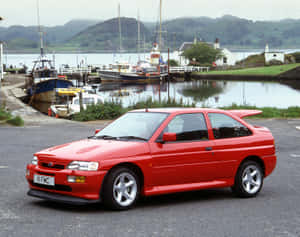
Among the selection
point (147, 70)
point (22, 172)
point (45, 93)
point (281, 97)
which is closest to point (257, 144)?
point (22, 172)

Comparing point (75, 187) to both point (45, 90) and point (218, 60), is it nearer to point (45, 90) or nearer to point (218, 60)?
point (45, 90)

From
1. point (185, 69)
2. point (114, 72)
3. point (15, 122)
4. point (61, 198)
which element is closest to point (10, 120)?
point (15, 122)

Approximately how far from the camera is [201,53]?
132 metres

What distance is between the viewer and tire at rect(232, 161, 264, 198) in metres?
9.57

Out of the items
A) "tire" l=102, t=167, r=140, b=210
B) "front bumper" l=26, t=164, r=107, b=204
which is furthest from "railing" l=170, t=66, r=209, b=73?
"front bumper" l=26, t=164, r=107, b=204

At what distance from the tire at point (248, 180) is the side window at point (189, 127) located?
38.4 inches

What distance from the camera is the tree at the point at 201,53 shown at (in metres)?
131

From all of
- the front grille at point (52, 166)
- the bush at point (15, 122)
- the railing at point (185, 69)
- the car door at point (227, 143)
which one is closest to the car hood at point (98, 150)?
the front grille at point (52, 166)

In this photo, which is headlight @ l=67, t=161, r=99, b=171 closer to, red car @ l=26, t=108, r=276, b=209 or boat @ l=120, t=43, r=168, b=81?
red car @ l=26, t=108, r=276, b=209

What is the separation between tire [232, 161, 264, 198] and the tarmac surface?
0.16 m

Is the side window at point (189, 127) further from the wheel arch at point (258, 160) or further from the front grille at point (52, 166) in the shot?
the front grille at point (52, 166)

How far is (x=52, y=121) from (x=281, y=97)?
46.7 meters

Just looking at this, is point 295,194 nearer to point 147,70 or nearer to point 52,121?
point 52,121

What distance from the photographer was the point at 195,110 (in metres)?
9.36
